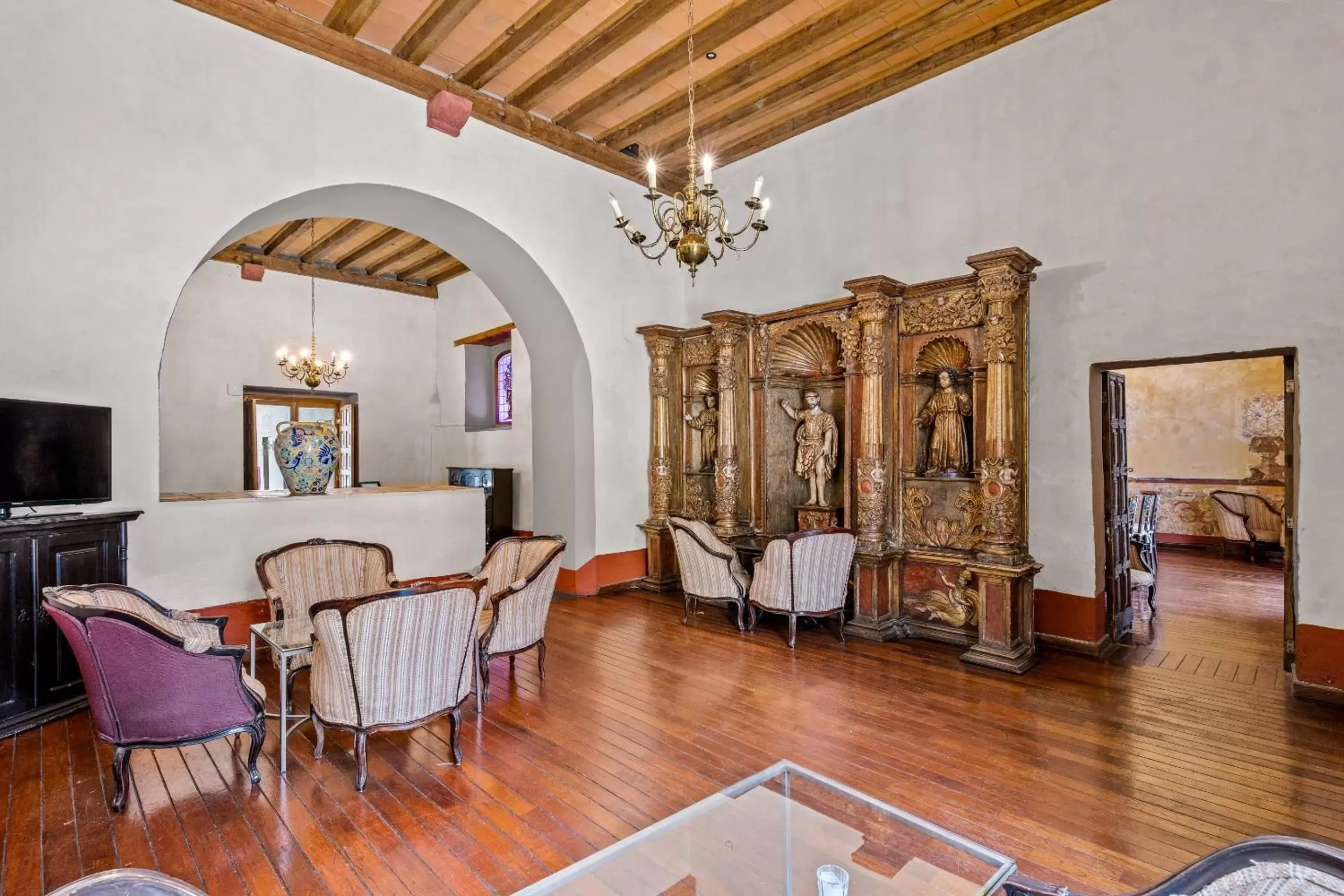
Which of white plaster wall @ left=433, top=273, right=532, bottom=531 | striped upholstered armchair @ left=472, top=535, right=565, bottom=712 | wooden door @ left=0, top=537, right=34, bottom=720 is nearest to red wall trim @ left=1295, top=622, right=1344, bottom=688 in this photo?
striped upholstered armchair @ left=472, top=535, right=565, bottom=712

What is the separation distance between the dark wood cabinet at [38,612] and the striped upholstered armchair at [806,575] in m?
4.27

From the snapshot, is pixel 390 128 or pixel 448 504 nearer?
pixel 390 128

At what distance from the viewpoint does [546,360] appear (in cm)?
682

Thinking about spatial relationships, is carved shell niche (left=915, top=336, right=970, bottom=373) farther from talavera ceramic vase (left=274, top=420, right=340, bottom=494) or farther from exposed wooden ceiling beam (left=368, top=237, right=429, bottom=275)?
exposed wooden ceiling beam (left=368, top=237, right=429, bottom=275)

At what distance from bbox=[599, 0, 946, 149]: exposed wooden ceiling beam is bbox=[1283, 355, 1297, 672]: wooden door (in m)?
3.34

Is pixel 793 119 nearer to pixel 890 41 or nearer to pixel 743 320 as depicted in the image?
pixel 890 41

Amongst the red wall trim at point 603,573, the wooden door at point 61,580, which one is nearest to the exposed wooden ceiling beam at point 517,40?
the wooden door at point 61,580

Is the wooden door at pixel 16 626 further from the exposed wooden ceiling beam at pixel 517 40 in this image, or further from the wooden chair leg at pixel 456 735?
the exposed wooden ceiling beam at pixel 517 40

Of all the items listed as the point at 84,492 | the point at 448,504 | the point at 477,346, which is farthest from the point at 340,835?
the point at 477,346

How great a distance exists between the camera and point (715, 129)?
6234 millimetres

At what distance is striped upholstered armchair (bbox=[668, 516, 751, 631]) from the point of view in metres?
5.37

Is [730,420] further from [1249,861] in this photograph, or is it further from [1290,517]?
[1249,861]

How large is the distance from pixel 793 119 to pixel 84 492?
6168 mm

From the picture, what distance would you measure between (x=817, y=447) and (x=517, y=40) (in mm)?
4078
